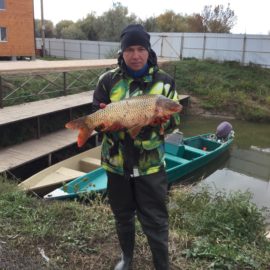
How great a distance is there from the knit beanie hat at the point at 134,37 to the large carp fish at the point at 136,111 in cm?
39

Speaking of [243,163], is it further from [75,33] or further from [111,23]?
[75,33]

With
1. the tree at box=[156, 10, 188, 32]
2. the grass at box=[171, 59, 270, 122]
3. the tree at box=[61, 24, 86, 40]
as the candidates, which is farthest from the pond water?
the tree at box=[156, 10, 188, 32]

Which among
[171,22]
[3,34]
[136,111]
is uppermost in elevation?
[171,22]

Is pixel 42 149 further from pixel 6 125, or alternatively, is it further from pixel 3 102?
pixel 3 102

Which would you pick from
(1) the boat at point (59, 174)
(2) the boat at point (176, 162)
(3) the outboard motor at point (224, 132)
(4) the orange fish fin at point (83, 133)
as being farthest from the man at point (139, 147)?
(3) the outboard motor at point (224, 132)

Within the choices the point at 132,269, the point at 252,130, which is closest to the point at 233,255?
the point at 132,269

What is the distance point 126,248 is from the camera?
10.0 feet

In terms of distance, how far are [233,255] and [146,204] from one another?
1210mm

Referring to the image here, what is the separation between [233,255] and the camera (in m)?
3.35

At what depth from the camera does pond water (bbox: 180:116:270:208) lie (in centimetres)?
1029

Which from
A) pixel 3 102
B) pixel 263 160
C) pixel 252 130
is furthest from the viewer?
pixel 252 130

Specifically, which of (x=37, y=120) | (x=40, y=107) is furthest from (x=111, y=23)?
(x=37, y=120)

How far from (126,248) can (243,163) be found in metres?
10.4

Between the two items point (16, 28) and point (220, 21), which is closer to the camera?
point (16, 28)
